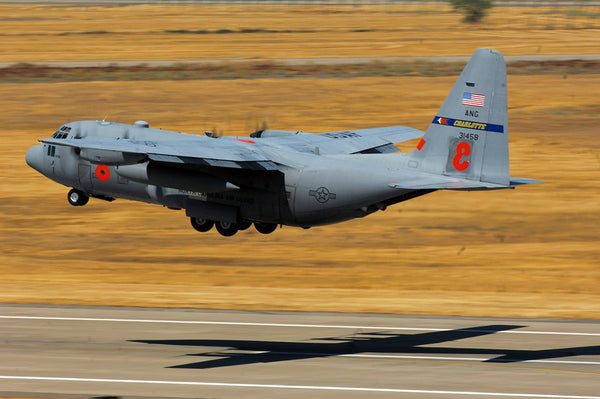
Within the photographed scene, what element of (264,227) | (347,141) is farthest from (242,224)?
(347,141)

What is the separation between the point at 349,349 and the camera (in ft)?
113

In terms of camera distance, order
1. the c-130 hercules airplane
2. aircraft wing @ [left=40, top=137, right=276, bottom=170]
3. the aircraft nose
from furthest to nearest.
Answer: the aircraft nose, the c-130 hercules airplane, aircraft wing @ [left=40, top=137, right=276, bottom=170]

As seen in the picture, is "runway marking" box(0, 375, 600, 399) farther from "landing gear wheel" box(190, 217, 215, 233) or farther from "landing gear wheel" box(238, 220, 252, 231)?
"landing gear wheel" box(190, 217, 215, 233)

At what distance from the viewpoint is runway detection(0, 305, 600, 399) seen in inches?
1152

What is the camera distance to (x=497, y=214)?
61812 mm

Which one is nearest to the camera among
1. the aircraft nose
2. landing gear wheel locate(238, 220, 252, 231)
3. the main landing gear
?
landing gear wheel locate(238, 220, 252, 231)

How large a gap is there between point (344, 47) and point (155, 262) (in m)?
75.2

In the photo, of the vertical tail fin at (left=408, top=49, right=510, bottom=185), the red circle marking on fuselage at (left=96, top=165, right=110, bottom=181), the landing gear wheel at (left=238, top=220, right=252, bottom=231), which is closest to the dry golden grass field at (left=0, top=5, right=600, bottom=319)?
the landing gear wheel at (left=238, top=220, right=252, bottom=231)

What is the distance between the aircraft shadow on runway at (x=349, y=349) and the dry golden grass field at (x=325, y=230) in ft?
17.9

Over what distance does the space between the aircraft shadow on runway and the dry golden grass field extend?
17.9 feet

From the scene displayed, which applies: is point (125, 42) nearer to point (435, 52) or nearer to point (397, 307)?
point (435, 52)

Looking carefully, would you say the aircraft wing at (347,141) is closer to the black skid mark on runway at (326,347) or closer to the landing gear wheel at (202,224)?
the landing gear wheel at (202,224)

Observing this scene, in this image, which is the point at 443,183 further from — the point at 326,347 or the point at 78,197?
the point at 78,197

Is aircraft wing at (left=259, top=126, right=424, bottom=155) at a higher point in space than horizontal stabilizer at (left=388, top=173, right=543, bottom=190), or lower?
higher
